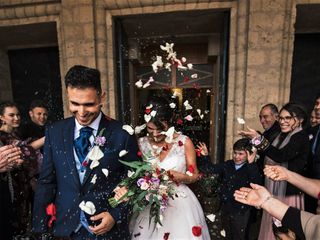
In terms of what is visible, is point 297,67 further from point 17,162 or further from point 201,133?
point 17,162

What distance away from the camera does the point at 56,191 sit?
5.47 ft

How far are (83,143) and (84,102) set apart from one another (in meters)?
0.30

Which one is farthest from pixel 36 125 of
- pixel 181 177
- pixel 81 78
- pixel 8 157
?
pixel 181 177

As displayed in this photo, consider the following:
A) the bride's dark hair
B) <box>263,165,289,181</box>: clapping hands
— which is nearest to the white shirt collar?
the bride's dark hair

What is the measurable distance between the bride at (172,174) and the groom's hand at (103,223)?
0.52 meters

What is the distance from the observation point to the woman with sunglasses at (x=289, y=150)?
248 centimetres

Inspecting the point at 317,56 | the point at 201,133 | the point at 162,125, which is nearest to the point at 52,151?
the point at 162,125

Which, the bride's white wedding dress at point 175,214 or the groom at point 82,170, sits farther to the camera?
the bride's white wedding dress at point 175,214

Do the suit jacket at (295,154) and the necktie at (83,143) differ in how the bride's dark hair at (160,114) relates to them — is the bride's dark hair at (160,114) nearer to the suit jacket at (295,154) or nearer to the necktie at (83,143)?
the necktie at (83,143)

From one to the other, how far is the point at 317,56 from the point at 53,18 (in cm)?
588

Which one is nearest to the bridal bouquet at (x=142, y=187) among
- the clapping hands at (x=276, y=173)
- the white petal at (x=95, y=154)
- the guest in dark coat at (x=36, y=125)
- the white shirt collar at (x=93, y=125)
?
the white petal at (x=95, y=154)

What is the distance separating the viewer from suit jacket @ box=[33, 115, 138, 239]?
5.11 ft

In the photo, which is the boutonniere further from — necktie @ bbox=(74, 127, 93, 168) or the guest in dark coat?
the guest in dark coat

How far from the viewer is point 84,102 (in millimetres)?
1505
